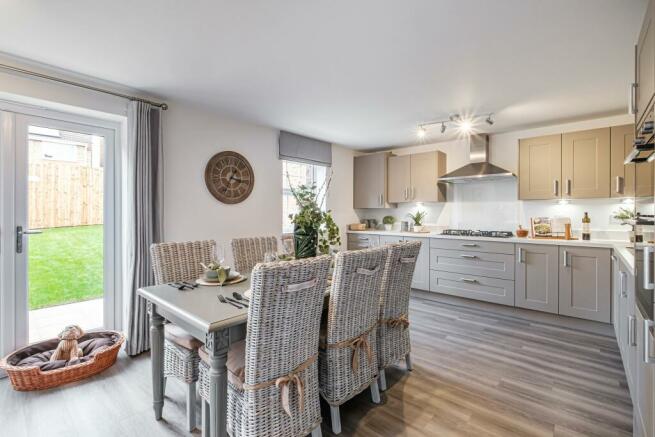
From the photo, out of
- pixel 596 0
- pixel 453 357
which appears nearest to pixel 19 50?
pixel 596 0

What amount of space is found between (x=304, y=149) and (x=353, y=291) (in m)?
3.08

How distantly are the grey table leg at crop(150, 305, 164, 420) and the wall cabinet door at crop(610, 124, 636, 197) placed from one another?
431cm

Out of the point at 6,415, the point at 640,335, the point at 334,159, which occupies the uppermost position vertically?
the point at 334,159

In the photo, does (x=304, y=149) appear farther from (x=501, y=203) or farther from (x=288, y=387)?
(x=288, y=387)

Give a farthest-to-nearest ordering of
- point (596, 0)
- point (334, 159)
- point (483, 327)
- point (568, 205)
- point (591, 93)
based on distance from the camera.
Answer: point (334, 159) < point (568, 205) < point (483, 327) < point (591, 93) < point (596, 0)

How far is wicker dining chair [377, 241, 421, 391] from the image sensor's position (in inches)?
84.4

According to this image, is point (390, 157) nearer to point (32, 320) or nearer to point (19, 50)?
point (19, 50)

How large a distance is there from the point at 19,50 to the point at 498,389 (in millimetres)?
3998

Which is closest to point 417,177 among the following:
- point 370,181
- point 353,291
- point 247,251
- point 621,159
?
point 370,181

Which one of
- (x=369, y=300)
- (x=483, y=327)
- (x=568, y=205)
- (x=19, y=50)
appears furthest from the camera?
(x=568, y=205)

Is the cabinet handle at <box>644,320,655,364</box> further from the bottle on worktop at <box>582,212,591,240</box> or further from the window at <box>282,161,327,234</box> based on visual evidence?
the window at <box>282,161,327,234</box>

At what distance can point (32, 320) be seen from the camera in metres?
2.52

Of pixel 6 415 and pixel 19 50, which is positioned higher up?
pixel 19 50

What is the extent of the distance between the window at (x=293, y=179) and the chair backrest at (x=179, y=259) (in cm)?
207
